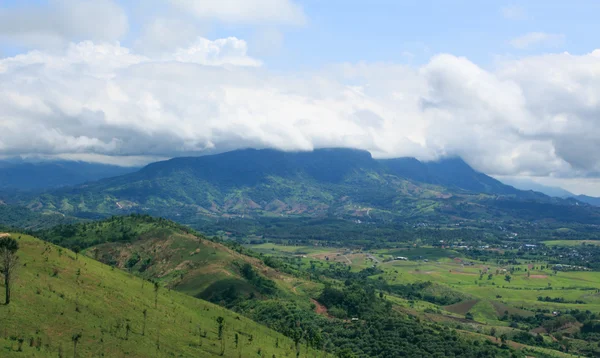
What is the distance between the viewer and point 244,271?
650 feet

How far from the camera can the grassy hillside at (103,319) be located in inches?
2940

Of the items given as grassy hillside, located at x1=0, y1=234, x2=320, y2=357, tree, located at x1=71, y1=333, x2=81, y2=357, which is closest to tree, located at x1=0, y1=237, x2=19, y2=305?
grassy hillside, located at x1=0, y1=234, x2=320, y2=357

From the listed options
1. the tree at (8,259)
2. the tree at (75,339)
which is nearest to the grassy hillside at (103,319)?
the tree at (75,339)

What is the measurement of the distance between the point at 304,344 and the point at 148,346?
54.6 meters

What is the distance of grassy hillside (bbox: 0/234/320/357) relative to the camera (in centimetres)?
7469

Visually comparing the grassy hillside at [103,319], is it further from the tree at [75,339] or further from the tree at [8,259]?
the tree at [8,259]

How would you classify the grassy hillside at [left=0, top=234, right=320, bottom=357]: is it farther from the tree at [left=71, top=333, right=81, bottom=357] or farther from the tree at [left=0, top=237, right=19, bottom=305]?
the tree at [left=0, top=237, right=19, bottom=305]

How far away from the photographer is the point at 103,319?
3462 inches

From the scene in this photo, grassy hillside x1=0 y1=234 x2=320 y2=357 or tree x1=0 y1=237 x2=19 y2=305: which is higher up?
tree x1=0 y1=237 x2=19 y2=305

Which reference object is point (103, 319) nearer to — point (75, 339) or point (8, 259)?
point (75, 339)

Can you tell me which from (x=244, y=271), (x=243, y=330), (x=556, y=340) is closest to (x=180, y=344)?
(x=243, y=330)

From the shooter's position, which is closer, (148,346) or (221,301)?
(148,346)

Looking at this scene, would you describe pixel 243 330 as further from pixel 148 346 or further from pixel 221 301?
pixel 221 301

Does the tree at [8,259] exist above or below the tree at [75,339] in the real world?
above
